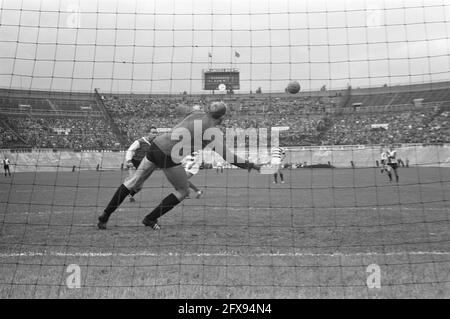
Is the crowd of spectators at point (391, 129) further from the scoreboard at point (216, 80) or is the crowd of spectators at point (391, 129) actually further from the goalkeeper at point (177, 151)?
the goalkeeper at point (177, 151)

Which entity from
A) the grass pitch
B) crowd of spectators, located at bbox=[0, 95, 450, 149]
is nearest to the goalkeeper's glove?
the grass pitch

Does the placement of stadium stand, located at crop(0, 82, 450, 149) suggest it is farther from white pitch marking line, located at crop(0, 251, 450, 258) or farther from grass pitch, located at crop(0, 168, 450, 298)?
white pitch marking line, located at crop(0, 251, 450, 258)

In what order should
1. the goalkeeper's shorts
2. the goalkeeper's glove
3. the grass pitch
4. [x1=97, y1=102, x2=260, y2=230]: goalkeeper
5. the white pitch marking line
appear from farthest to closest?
the goalkeeper's shorts, [x1=97, y1=102, x2=260, y2=230]: goalkeeper, the white pitch marking line, the goalkeeper's glove, the grass pitch

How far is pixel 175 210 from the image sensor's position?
11.9 metres

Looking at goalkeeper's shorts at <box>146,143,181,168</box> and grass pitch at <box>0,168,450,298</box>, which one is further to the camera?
goalkeeper's shorts at <box>146,143,181,168</box>

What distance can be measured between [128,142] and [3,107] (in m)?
8.95

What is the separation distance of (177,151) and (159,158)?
0.35 meters

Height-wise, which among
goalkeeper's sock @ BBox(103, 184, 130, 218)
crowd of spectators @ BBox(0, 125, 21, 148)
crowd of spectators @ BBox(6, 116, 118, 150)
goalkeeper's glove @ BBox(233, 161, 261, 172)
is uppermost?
crowd of spectators @ BBox(6, 116, 118, 150)

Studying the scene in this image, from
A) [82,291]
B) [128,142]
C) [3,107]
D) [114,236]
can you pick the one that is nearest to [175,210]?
[114,236]

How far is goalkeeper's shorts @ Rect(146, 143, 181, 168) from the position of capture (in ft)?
26.9

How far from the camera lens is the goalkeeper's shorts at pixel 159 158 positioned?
8.19 metres

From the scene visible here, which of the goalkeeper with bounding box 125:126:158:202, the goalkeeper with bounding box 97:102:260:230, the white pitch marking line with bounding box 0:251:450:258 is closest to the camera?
the white pitch marking line with bounding box 0:251:450:258

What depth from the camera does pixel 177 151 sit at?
26.8 feet

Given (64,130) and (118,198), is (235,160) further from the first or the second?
(64,130)
